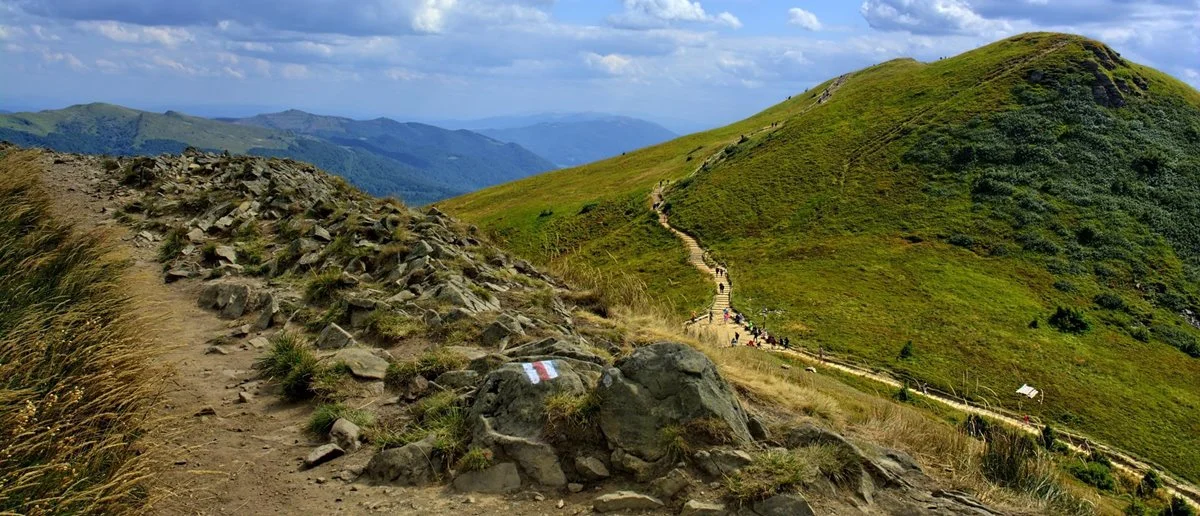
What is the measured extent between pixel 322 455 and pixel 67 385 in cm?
302

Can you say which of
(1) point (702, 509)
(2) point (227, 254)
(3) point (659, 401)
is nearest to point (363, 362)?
(3) point (659, 401)

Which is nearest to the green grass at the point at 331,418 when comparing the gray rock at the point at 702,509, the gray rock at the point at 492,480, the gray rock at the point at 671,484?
the gray rock at the point at 492,480

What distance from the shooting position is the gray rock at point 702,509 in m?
6.78

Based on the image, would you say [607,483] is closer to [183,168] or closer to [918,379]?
[183,168]

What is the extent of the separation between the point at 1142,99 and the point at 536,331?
9955cm

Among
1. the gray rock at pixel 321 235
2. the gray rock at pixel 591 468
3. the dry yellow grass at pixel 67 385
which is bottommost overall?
the gray rock at pixel 591 468

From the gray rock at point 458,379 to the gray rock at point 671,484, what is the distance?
3546mm

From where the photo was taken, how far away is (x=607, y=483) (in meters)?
7.47

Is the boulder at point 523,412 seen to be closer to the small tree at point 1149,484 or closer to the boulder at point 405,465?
the boulder at point 405,465

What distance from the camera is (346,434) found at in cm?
844

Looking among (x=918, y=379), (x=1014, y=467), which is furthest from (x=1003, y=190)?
(x=1014, y=467)

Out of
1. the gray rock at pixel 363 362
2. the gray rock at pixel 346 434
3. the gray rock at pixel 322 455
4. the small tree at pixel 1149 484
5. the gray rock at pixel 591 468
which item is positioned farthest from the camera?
the small tree at pixel 1149 484

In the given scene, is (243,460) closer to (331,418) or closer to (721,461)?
(331,418)

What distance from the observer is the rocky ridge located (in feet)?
24.3
